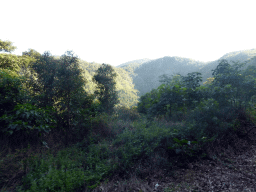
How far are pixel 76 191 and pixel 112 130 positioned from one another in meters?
3.13

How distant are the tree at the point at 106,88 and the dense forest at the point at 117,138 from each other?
4539 mm

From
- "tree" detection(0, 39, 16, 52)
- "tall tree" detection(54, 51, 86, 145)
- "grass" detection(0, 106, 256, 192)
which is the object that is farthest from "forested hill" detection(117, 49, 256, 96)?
"grass" detection(0, 106, 256, 192)

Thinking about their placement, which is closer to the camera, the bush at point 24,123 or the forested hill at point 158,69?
the bush at point 24,123

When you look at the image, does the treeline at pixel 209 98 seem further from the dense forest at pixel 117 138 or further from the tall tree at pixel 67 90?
the tall tree at pixel 67 90

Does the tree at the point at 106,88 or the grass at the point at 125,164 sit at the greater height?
the tree at the point at 106,88

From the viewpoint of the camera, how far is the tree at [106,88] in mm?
11773

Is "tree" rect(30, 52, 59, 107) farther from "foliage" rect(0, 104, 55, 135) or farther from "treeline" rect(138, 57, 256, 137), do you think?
"treeline" rect(138, 57, 256, 137)

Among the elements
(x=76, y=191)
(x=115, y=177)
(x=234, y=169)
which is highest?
(x=76, y=191)

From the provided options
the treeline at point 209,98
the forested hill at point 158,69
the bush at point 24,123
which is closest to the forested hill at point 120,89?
the forested hill at point 158,69

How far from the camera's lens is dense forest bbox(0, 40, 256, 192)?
9.19ft

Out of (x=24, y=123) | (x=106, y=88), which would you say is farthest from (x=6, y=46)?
(x=24, y=123)

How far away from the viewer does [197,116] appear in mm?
4840

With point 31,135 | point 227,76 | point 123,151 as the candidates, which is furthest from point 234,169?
point 31,135

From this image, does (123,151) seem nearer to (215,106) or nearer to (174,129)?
(174,129)
